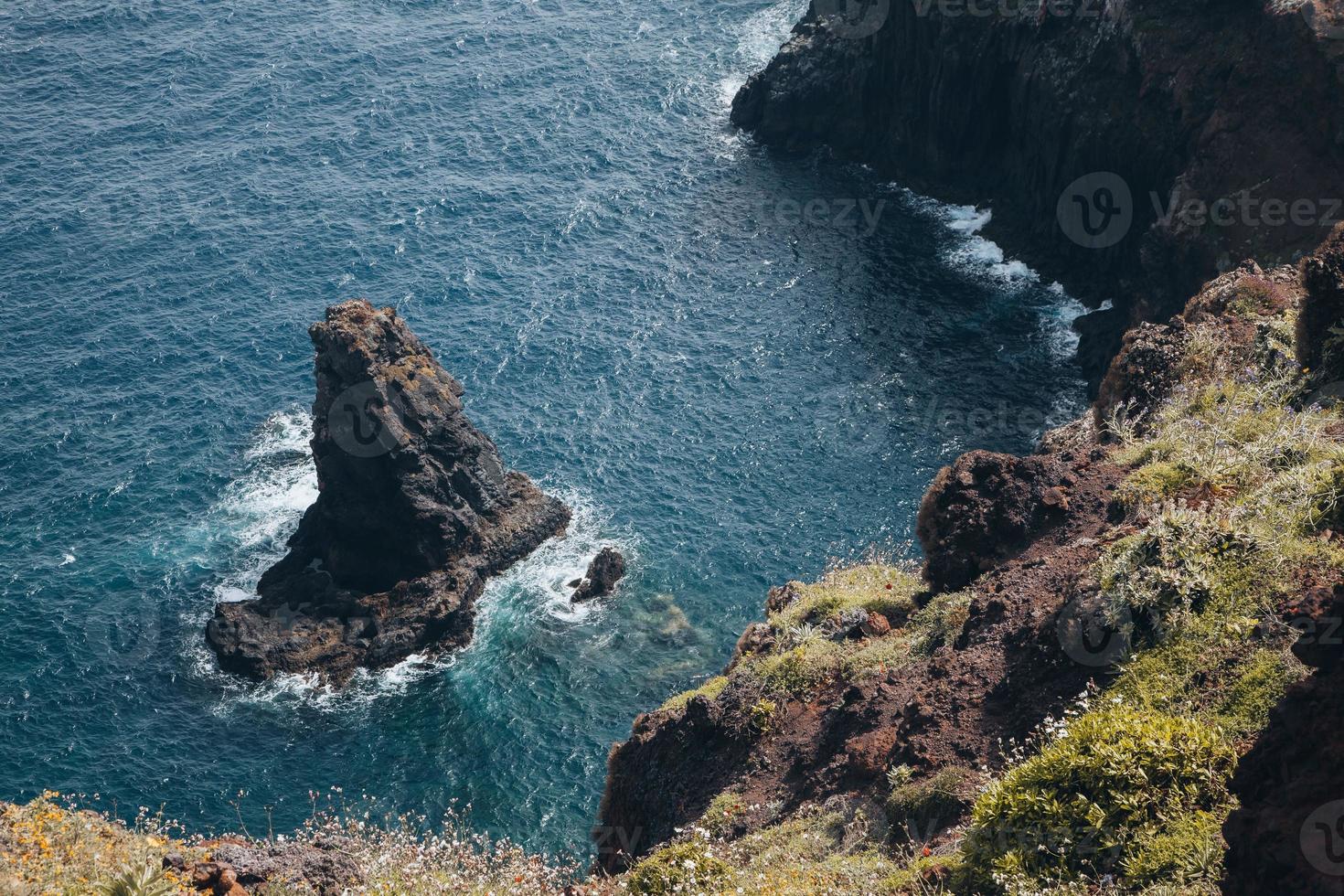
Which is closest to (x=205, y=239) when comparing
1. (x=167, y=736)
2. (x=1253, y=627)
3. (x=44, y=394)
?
(x=44, y=394)

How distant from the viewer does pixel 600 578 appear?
61000 millimetres

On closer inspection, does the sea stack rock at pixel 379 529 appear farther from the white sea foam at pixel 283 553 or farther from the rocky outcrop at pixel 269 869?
the rocky outcrop at pixel 269 869

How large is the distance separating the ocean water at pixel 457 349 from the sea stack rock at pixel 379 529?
5.61 feet

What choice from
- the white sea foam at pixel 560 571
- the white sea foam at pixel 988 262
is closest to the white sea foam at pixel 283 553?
the white sea foam at pixel 560 571

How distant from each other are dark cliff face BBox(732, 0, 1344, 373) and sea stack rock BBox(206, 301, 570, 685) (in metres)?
36.5

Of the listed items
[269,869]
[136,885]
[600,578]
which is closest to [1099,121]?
[600,578]

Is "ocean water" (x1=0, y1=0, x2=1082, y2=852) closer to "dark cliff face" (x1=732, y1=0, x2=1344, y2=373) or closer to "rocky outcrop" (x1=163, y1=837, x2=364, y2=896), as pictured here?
"dark cliff face" (x1=732, y1=0, x2=1344, y2=373)

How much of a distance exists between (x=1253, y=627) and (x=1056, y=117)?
60.8 metres

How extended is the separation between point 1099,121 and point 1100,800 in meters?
62.9

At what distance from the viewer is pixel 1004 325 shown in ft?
244


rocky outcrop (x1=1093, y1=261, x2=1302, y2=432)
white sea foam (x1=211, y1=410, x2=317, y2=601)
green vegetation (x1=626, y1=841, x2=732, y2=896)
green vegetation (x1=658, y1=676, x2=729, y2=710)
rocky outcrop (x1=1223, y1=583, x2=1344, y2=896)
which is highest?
rocky outcrop (x1=1093, y1=261, x2=1302, y2=432)

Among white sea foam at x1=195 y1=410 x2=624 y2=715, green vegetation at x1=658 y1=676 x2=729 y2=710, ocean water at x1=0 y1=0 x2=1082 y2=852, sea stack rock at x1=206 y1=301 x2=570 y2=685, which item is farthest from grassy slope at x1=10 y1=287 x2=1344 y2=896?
sea stack rock at x1=206 y1=301 x2=570 y2=685

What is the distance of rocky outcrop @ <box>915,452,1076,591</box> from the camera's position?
3072 cm

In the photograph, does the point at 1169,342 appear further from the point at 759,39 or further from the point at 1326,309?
the point at 759,39
